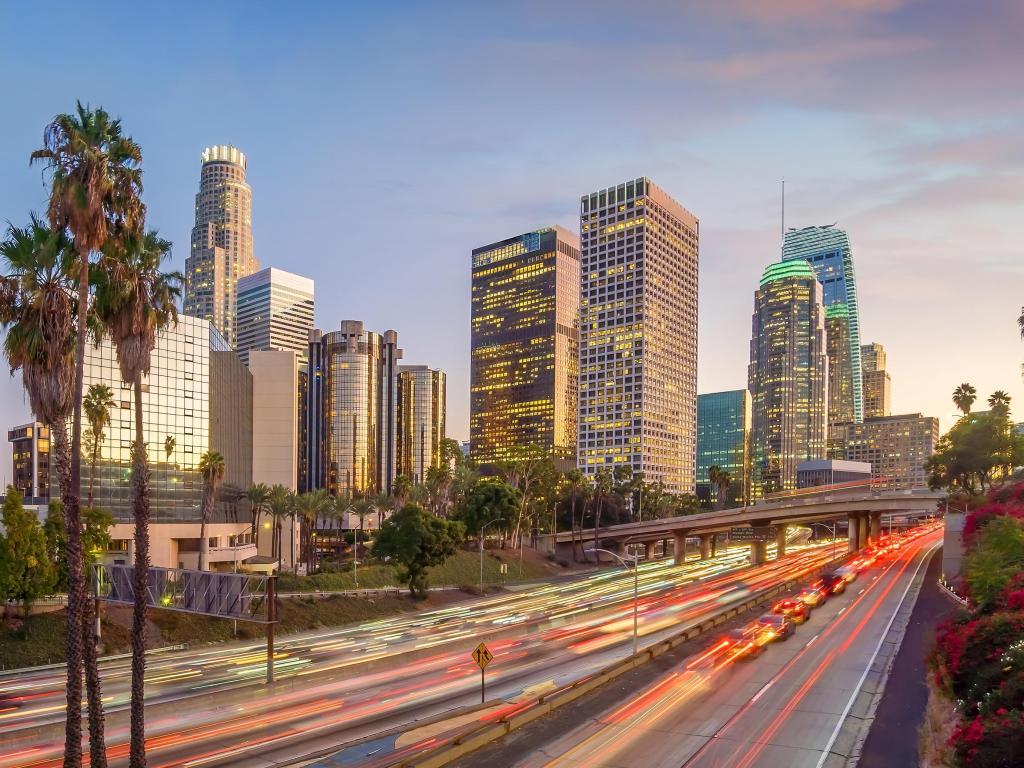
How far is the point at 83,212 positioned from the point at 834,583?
7252 centimetres

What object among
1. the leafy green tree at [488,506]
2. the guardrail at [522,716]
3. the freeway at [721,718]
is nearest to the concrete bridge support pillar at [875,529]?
the leafy green tree at [488,506]

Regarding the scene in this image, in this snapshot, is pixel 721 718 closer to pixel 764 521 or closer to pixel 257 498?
pixel 257 498

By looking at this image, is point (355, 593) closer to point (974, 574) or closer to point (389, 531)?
point (389, 531)

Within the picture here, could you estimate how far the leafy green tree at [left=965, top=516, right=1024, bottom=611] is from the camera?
35094mm

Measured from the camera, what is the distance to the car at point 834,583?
7518 cm

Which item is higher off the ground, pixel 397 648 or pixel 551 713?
pixel 551 713

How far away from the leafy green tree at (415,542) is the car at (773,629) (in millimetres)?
32748

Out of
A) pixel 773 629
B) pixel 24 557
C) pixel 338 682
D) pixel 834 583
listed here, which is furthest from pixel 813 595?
pixel 24 557

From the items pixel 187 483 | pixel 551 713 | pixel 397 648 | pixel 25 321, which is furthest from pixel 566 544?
pixel 25 321

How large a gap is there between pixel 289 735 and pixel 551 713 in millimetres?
9969

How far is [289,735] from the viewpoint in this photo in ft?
101

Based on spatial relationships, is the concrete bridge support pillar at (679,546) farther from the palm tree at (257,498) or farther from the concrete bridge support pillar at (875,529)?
the palm tree at (257,498)

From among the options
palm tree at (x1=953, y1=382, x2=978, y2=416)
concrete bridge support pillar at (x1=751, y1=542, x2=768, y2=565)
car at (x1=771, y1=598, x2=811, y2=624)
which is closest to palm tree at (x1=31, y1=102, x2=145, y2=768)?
car at (x1=771, y1=598, x2=811, y2=624)

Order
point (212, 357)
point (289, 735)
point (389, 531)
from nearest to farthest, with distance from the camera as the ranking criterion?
point (289, 735)
point (389, 531)
point (212, 357)
